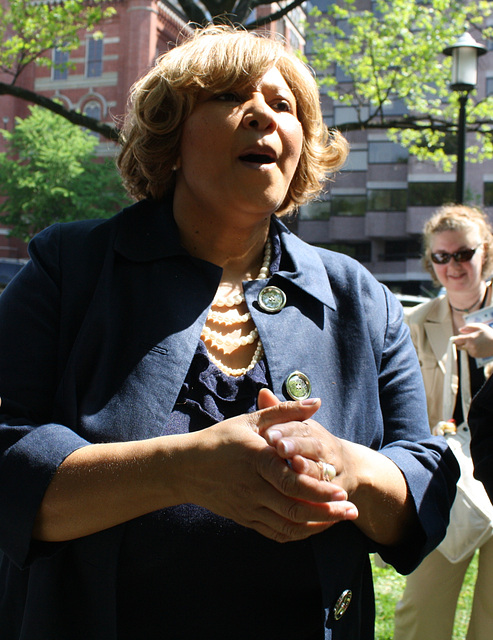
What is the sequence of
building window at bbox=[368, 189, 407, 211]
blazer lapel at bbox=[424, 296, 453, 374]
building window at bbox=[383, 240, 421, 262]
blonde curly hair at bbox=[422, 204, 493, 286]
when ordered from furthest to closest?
building window at bbox=[383, 240, 421, 262] < building window at bbox=[368, 189, 407, 211] < blonde curly hair at bbox=[422, 204, 493, 286] < blazer lapel at bbox=[424, 296, 453, 374]

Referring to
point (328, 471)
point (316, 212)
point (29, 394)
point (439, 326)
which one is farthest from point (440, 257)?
point (316, 212)

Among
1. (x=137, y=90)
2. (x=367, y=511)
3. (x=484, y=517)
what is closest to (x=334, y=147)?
(x=137, y=90)

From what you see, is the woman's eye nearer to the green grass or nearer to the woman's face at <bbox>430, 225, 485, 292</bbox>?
the woman's face at <bbox>430, 225, 485, 292</bbox>

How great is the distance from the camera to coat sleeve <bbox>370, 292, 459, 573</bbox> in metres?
1.67

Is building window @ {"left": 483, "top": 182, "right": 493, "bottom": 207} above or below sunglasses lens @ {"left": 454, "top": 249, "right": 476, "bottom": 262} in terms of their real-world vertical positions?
above

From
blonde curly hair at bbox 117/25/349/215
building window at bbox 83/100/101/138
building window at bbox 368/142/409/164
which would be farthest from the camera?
building window at bbox 83/100/101/138

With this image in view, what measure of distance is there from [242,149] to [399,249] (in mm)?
42968

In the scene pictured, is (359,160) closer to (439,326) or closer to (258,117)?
(439,326)

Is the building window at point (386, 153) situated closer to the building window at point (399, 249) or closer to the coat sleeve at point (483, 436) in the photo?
the building window at point (399, 249)

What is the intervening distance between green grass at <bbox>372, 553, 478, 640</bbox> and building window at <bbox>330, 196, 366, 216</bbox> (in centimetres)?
3987

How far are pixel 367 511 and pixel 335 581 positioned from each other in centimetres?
19

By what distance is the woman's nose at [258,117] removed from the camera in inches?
72.2

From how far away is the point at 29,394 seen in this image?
1.61 m

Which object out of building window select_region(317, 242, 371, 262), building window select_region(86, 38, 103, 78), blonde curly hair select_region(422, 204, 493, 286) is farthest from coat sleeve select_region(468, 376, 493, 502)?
building window select_region(86, 38, 103, 78)
